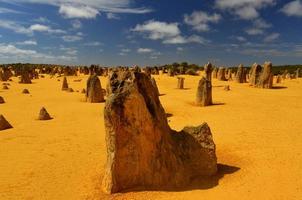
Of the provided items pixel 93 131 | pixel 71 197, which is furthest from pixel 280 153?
pixel 93 131

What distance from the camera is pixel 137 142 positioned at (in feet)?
29.8

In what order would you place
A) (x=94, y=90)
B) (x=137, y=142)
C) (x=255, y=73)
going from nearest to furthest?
(x=137, y=142) < (x=94, y=90) < (x=255, y=73)

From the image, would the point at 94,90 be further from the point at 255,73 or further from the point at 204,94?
the point at 255,73

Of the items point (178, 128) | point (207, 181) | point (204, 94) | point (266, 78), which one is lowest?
point (207, 181)

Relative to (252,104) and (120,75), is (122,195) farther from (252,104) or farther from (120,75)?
(252,104)

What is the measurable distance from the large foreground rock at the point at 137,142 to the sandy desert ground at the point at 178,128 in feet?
1.38

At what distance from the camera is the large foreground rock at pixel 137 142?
353 inches

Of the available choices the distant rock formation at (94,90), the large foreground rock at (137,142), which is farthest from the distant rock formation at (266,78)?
the large foreground rock at (137,142)

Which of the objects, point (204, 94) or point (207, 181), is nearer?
point (207, 181)

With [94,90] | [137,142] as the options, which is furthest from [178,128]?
[94,90]

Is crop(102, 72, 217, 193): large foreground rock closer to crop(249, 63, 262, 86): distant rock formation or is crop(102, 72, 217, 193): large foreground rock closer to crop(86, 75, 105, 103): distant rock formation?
crop(86, 75, 105, 103): distant rock formation

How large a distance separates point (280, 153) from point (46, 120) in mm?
13021

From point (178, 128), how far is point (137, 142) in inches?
317

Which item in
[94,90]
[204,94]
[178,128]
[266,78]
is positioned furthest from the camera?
[266,78]
